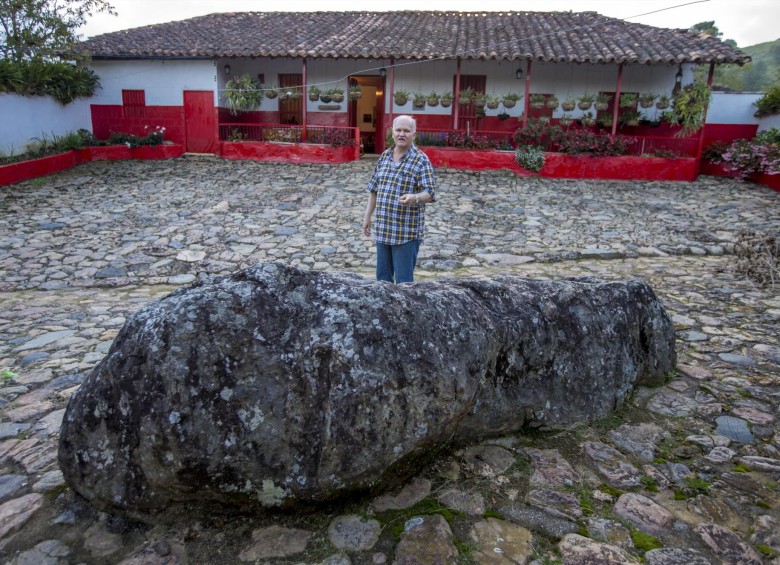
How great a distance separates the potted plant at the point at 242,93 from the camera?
1584cm

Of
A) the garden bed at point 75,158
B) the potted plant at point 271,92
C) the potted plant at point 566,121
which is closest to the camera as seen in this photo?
the garden bed at point 75,158

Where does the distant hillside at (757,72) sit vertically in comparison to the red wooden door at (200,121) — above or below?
above

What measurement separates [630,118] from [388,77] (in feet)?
22.6

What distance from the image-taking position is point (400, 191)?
166 inches

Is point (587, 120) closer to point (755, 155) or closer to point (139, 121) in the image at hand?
point (755, 155)

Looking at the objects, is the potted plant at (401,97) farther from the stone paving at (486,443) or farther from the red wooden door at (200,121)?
the stone paving at (486,443)

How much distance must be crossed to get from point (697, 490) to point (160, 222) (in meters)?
8.38

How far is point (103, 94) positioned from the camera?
54.6 ft

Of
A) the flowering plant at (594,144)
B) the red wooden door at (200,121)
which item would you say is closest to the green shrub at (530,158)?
the flowering plant at (594,144)

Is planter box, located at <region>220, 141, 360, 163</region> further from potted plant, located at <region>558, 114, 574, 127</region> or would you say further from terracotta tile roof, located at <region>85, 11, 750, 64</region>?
potted plant, located at <region>558, 114, 574, 127</region>

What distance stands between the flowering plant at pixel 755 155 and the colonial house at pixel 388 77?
3.14 ft

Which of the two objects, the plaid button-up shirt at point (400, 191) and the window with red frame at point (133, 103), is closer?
the plaid button-up shirt at point (400, 191)

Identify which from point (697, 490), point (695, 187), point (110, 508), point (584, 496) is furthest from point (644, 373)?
point (695, 187)

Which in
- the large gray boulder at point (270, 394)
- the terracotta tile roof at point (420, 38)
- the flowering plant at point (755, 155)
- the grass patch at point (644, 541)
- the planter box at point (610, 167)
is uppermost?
the terracotta tile roof at point (420, 38)
